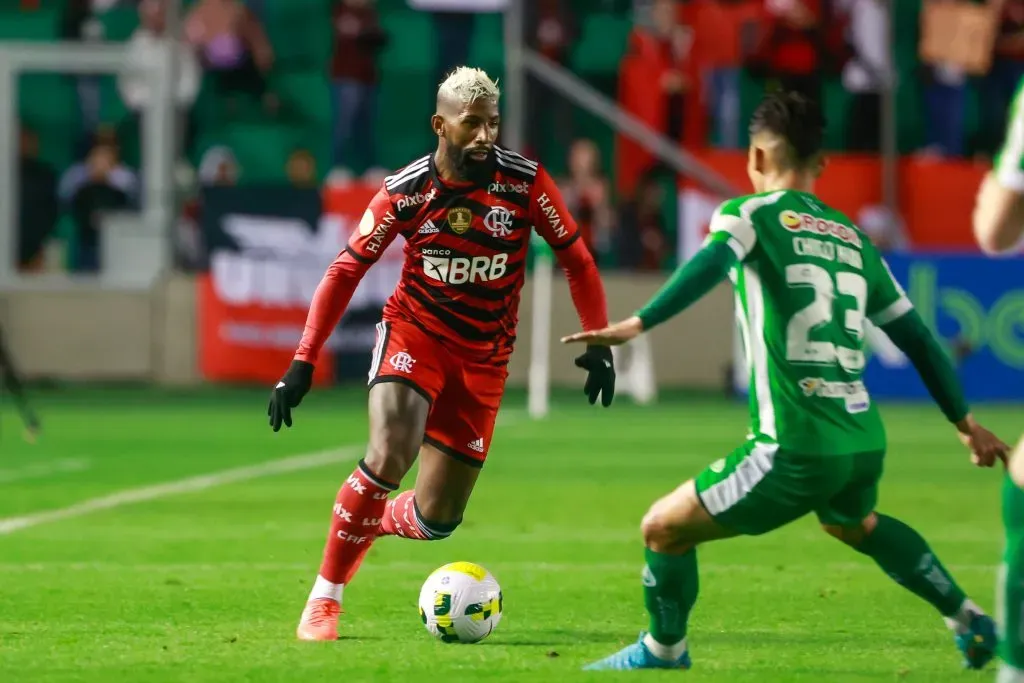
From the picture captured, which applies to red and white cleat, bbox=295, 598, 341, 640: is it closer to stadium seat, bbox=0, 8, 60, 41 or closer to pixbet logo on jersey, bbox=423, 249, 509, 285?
pixbet logo on jersey, bbox=423, 249, 509, 285

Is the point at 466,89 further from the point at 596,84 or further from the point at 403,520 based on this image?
the point at 596,84

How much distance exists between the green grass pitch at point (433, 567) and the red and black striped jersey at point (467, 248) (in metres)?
1.11

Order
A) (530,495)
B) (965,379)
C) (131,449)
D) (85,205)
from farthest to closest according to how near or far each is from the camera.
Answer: (85,205), (965,379), (131,449), (530,495)

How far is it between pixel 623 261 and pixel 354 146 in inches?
130

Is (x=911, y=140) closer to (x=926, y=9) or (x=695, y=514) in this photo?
(x=926, y=9)

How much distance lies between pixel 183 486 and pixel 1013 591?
840cm

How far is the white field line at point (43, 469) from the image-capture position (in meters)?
12.6

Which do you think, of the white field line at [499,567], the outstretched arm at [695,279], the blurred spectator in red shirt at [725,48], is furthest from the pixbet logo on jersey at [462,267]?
the blurred spectator in red shirt at [725,48]

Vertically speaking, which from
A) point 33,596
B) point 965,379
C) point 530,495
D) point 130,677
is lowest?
point 965,379

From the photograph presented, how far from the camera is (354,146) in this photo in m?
21.1

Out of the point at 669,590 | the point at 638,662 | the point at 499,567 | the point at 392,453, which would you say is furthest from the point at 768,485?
the point at 499,567

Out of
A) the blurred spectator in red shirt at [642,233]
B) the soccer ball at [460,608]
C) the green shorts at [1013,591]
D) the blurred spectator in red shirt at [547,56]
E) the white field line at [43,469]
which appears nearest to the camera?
the green shorts at [1013,591]

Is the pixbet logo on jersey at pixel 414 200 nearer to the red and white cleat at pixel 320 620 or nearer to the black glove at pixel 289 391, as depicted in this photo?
the black glove at pixel 289 391

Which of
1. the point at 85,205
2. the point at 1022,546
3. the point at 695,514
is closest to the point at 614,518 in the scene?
the point at 695,514
